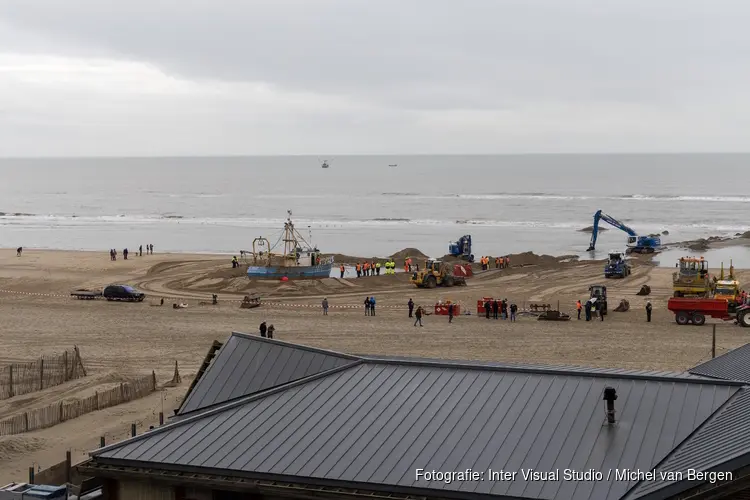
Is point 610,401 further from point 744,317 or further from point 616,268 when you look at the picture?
A: point 616,268

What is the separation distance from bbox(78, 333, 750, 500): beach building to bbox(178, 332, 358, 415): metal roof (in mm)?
325

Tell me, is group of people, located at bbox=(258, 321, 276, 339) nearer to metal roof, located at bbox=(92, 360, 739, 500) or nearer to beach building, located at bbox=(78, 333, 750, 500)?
beach building, located at bbox=(78, 333, 750, 500)

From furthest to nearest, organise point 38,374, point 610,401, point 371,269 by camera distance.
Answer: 1. point 371,269
2. point 38,374
3. point 610,401

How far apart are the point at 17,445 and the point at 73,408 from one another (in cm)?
262

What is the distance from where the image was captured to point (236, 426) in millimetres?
12203

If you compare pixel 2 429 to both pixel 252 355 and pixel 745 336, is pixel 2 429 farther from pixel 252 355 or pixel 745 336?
pixel 745 336

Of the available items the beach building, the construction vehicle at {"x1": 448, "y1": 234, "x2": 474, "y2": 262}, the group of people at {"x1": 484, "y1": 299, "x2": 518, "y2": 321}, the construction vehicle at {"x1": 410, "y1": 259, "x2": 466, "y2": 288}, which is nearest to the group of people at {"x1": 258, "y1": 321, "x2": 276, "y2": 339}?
the group of people at {"x1": 484, "y1": 299, "x2": 518, "y2": 321}

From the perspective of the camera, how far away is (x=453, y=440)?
1120 centimetres

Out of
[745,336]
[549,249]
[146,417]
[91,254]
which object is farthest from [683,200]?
[146,417]

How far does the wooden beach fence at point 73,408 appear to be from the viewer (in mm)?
19859

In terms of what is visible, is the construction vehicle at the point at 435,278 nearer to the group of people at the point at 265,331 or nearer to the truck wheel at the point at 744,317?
the truck wheel at the point at 744,317

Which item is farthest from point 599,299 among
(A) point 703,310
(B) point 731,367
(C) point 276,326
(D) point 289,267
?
(B) point 731,367

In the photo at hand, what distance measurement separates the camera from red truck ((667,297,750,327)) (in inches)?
1361

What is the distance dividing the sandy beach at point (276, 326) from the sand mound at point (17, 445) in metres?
0.04
